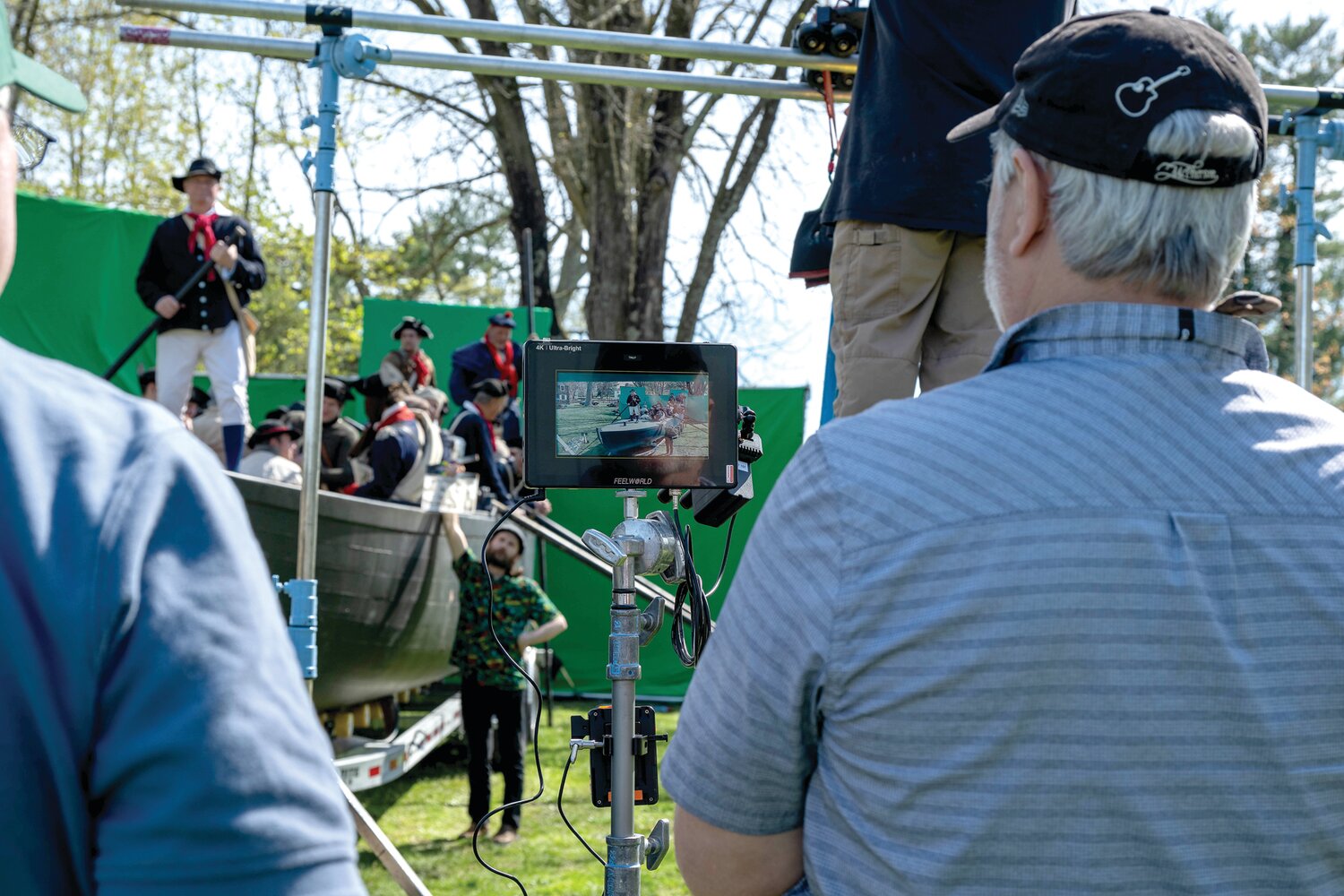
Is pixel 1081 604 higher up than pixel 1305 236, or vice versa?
pixel 1305 236

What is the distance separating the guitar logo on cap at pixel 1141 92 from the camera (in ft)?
4.19

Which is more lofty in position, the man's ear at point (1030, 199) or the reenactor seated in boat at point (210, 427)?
the man's ear at point (1030, 199)

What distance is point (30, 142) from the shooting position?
1.12 metres

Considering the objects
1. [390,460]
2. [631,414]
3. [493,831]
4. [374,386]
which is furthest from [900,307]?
[374,386]

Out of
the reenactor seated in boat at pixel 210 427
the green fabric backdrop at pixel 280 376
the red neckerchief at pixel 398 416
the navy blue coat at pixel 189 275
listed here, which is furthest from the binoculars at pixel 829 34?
the green fabric backdrop at pixel 280 376

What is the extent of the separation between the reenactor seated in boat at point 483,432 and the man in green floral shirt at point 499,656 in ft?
8.87

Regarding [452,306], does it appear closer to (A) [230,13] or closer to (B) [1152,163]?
(A) [230,13]

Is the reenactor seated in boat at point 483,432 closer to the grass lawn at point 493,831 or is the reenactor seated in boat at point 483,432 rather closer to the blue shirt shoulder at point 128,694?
the grass lawn at point 493,831

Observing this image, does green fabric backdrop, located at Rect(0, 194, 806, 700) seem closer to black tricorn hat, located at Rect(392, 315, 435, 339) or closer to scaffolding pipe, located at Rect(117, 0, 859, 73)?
black tricorn hat, located at Rect(392, 315, 435, 339)

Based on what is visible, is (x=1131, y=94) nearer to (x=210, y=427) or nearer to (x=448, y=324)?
(x=210, y=427)

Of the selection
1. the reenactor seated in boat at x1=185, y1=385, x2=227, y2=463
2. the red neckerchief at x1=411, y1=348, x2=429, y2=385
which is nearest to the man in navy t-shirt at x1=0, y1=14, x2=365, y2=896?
the reenactor seated in boat at x1=185, y1=385, x2=227, y2=463

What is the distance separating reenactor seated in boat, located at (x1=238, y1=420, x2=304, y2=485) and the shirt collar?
701 centimetres

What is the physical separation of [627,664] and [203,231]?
571 cm

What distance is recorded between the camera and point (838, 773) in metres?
1.24
